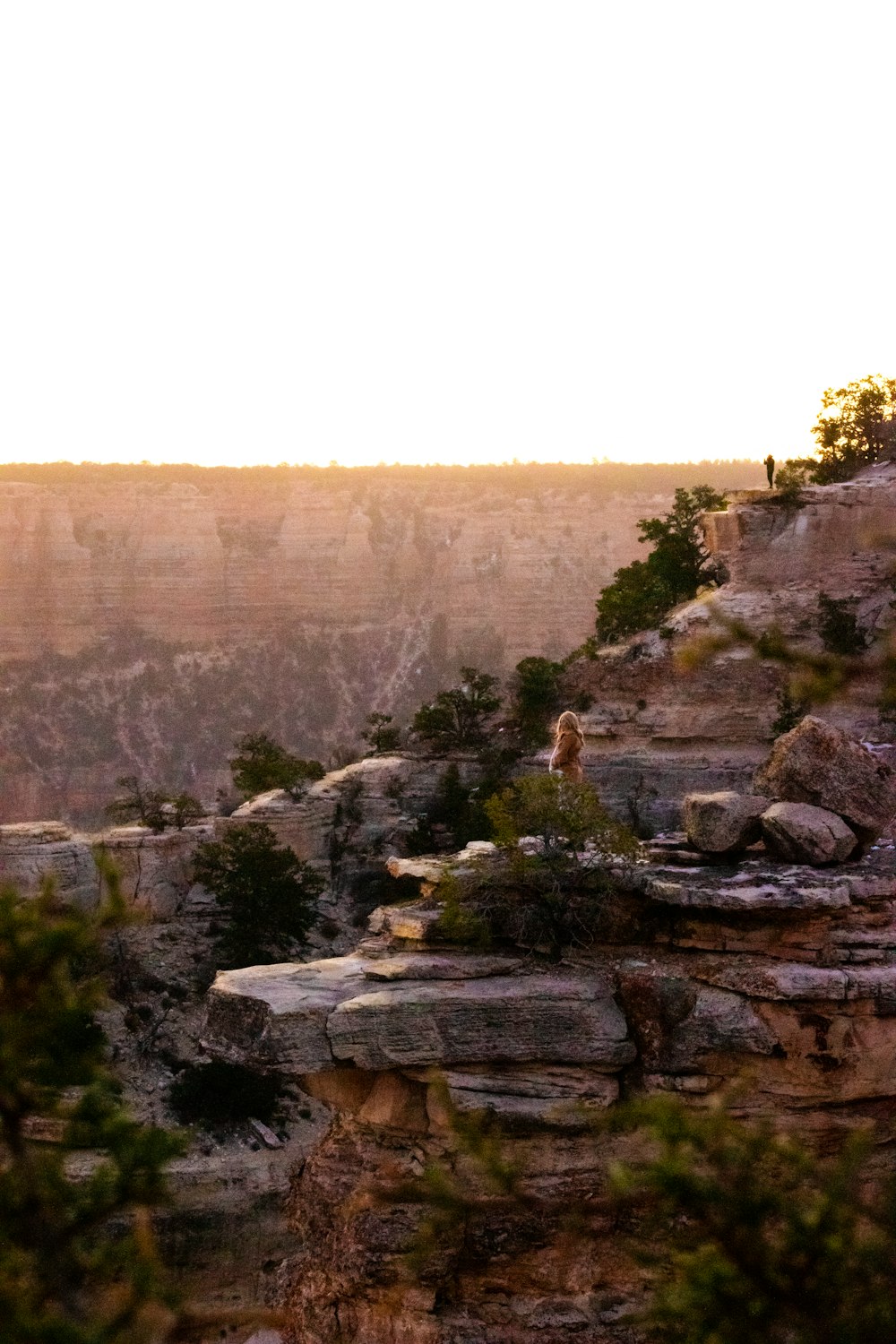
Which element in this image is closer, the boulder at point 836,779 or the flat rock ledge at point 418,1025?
the flat rock ledge at point 418,1025

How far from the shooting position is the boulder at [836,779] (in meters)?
18.5

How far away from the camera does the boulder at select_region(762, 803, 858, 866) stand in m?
18.2

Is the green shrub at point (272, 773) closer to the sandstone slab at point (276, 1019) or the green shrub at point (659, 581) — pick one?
the green shrub at point (659, 581)

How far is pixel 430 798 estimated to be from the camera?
36344 mm

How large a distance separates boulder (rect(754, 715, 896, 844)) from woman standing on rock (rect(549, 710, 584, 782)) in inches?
144

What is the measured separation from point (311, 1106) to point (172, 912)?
6.25m

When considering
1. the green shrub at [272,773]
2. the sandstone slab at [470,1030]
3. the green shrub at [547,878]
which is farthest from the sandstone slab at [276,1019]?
the green shrub at [272,773]

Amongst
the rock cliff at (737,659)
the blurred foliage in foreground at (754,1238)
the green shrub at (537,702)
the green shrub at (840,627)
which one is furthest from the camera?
the green shrub at (537,702)

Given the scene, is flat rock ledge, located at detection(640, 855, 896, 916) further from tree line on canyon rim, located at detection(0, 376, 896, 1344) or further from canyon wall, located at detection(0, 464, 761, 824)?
canyon wall, located at detection(0, 464, 761, 824)

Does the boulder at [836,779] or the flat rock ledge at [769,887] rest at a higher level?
the boulder at [836,779]

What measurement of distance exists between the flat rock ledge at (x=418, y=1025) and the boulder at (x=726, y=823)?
2244mm

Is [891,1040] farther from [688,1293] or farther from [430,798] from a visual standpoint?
[430,798]

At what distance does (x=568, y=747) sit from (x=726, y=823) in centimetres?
372

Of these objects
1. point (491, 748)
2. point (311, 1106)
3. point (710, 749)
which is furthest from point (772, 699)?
point (311, 1106)
